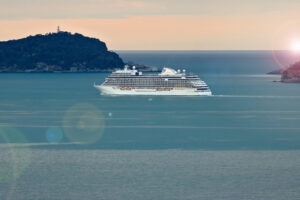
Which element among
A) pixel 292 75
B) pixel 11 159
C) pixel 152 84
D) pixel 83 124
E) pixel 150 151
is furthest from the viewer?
pixel 292 75

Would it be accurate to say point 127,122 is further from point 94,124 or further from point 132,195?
point 132,195

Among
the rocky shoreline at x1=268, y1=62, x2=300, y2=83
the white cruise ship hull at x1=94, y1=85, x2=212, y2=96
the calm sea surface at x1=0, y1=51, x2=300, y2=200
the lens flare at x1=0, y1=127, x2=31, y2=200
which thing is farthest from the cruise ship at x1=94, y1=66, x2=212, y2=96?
the lens flare at x1=0, y1=127, x2=31, y2=200

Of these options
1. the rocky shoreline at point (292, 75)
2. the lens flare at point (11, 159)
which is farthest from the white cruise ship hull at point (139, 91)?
the lens flare at point (11, 159)

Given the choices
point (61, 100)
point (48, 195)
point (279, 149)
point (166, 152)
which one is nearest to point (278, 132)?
point (279, 149)

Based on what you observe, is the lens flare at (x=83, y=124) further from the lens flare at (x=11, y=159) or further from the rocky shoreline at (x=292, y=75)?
the rocky shoreline at (x=292, y=75)

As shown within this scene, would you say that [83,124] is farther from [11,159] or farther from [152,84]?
[152,84]

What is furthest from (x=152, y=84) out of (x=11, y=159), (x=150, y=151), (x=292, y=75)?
(x=11, y=159)
